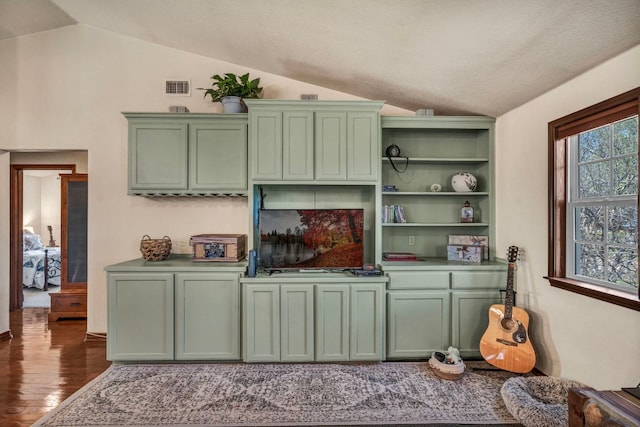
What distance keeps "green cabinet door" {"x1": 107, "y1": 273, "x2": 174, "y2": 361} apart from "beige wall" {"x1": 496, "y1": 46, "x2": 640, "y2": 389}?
3.19 m

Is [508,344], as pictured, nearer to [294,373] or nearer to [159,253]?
[294,373]

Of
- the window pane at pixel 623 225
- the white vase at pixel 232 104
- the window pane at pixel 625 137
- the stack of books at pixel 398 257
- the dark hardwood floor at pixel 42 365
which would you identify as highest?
the white vase at pixel 232 104

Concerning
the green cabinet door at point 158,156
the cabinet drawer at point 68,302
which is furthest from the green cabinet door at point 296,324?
the cabinet drawer at point 68,302

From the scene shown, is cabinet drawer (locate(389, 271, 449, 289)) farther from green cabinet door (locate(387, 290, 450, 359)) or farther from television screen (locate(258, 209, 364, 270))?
television screen (locate(258, 209, 364, 270))

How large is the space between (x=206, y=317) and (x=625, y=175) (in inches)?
131

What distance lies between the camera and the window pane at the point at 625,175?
1.99 metres

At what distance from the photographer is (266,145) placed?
9.59 feet

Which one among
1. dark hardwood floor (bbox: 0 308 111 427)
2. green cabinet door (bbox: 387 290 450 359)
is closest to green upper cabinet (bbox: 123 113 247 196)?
dark hardwood floor (bbox: 0 308 111 427)

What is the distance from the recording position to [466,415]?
6.96 ft

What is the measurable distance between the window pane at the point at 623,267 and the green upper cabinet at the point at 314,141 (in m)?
1.81

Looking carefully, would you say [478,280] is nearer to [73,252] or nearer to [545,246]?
[545,246]

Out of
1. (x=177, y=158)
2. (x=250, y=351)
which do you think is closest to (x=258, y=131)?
(x=177, y=158)

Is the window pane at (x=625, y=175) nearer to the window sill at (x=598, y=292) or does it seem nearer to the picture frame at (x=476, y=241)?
the window sill at (x=598, y=292)

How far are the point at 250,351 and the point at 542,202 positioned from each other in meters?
2.80
